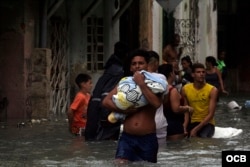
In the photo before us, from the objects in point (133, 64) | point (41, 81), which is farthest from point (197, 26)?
point (133, 64)

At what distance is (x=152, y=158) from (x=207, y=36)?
17601 mm

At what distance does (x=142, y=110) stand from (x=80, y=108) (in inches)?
137

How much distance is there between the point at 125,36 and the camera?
71.8 feet

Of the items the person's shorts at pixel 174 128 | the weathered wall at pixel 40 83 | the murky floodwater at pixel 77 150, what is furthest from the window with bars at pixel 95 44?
the person's shorts at pixel 174 128

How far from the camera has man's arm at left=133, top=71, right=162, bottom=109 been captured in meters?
7.75

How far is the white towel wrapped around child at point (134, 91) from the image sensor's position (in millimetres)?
7801

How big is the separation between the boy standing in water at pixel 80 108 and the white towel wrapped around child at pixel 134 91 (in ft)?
11.2

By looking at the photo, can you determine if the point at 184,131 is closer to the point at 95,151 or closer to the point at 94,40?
the point at 95,151

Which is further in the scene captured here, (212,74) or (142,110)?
(212,74)

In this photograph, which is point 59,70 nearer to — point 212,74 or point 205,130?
point 212,74

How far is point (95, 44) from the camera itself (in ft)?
61.0

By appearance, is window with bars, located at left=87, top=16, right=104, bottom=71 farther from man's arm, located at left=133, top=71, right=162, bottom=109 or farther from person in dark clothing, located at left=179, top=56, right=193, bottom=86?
man's arm, located at left=133, top=71, right=162, bottom=109

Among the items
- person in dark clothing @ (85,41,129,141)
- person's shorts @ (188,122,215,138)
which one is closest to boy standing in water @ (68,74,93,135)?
person in dark clothing @ (85,41,129,141)

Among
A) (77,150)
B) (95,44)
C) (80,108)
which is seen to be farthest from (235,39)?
(77,150)
